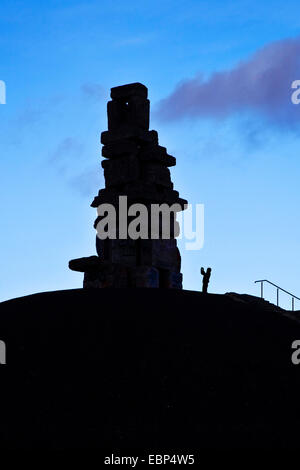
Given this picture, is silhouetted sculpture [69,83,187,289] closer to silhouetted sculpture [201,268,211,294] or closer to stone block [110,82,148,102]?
stone block [110,82,148,102]

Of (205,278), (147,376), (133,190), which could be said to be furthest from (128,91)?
(147,376)

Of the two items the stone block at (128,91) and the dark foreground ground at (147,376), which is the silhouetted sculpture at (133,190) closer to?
the stone block at (128,91)

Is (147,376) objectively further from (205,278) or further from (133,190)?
(133,190)

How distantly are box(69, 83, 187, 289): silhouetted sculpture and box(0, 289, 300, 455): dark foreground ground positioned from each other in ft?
24.6

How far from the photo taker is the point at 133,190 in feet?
87.7

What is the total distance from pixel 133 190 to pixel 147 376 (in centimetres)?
1158

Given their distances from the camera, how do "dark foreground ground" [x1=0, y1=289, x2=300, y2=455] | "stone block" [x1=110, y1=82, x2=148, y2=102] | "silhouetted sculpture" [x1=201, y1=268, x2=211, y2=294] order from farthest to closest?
1. "stone block" [x1=110, y1=82, x2=148, y2=102]
2. "silhouetted sculpture" [x1=201, y1=268, x2=211, y2=294]
3. "dark foreground ground" [x1=0, y1=289, x2=300, y2=455]

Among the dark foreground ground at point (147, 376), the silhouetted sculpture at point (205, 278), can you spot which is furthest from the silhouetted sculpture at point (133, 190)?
the dark foreground ground at point (147, 376)

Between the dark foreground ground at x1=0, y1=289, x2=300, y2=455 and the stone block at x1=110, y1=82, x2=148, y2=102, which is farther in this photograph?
the stone block at x1=110, y1=82, x2=148, y2=102

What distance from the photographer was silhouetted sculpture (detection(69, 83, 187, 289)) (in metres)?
26.5

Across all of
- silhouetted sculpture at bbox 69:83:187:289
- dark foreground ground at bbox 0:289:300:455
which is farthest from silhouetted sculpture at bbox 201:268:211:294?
dark foreground ground at bbox 0:289:300:455
